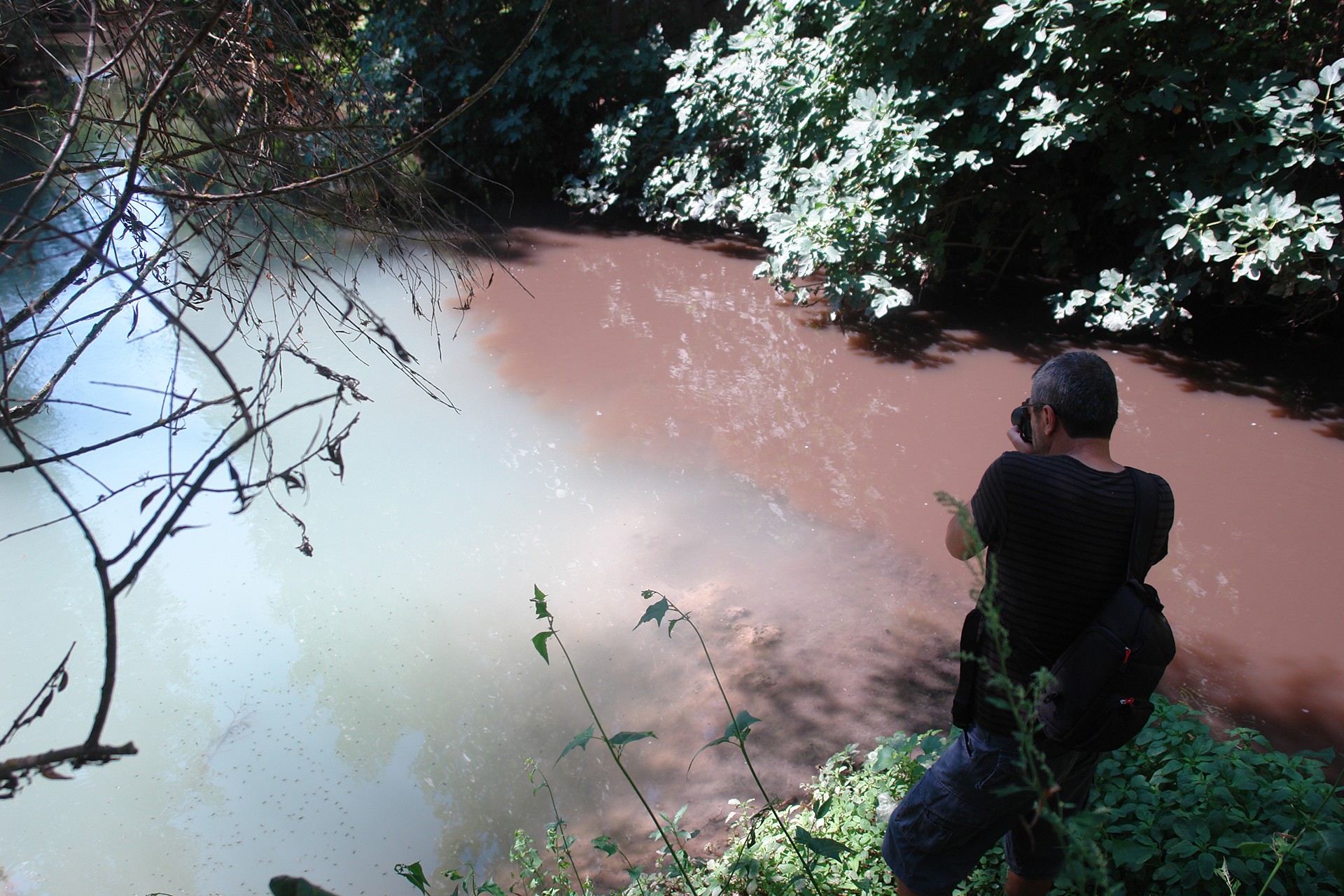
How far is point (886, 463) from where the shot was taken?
17.4ft

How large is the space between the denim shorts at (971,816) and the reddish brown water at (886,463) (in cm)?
112

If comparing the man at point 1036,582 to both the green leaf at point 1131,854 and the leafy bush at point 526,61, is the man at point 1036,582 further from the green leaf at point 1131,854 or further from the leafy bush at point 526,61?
the leafy bush at point 526,61

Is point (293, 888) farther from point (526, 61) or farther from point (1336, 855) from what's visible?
point (526, 61)

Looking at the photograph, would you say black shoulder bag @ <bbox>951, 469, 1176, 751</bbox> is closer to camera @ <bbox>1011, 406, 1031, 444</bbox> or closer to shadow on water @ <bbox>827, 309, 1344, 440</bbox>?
camera @ <bbox>1011, 406, 1031, 444</bbox>

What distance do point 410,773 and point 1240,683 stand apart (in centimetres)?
340

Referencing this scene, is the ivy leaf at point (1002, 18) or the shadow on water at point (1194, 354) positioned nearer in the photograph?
the ivy leaf at point (1002, 18)

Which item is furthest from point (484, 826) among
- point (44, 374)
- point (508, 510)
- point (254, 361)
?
point (44, 374)

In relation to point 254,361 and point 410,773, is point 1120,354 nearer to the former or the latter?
point 410,773

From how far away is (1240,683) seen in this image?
3.59 m

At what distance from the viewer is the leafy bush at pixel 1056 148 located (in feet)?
17.5

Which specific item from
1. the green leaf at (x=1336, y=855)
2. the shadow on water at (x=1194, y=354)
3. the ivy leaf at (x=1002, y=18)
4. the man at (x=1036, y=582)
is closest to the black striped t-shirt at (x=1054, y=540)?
the man at (x=1036, y=582)

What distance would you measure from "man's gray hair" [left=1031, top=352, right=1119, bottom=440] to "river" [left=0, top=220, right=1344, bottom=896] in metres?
1.77

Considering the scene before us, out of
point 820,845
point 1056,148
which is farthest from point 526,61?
point 820,845

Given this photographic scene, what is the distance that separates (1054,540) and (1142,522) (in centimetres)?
19
